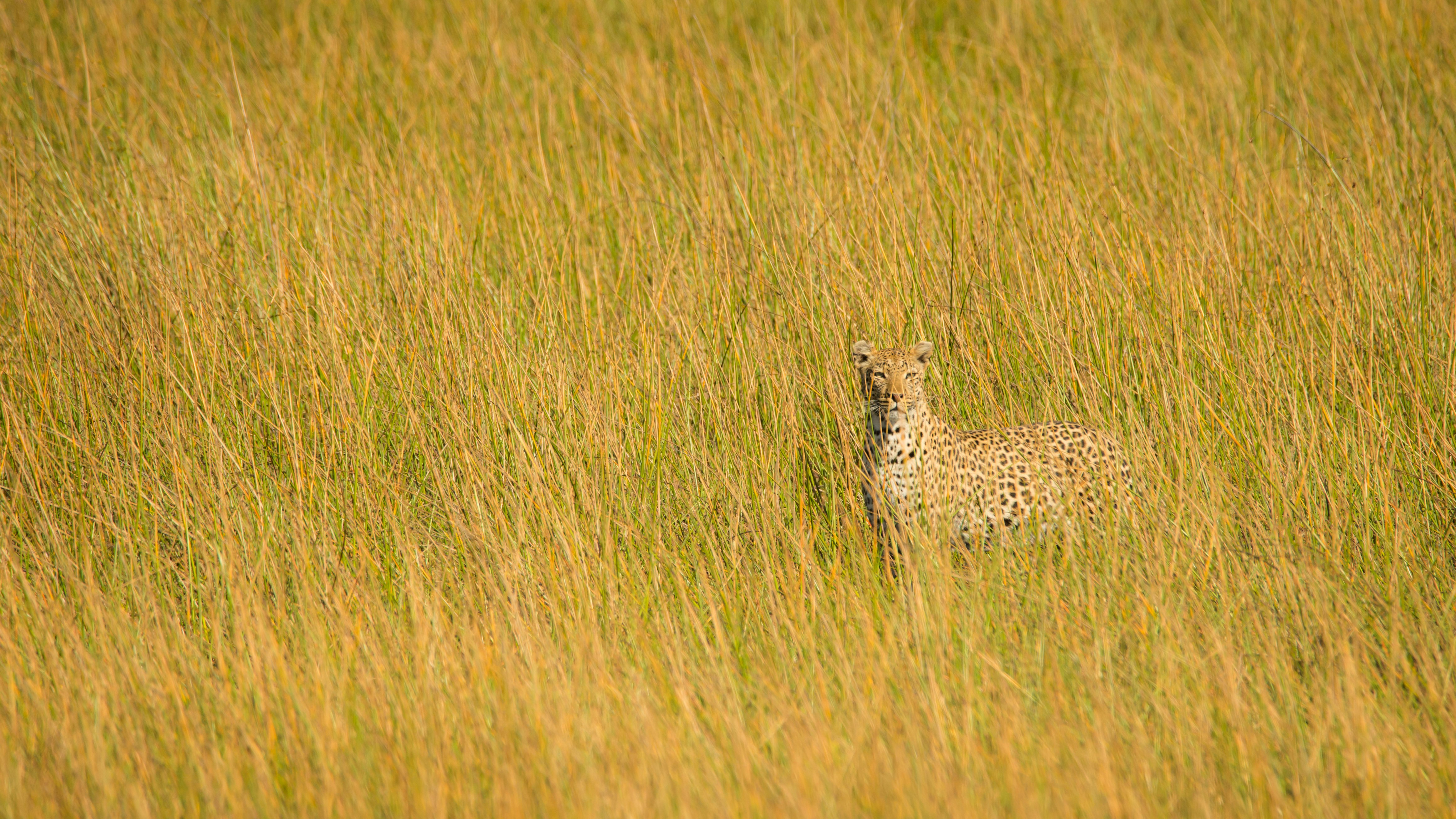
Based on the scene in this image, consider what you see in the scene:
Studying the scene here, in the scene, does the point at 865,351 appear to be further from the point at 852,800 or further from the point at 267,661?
the point at 267,661

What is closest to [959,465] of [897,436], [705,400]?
[897,436]

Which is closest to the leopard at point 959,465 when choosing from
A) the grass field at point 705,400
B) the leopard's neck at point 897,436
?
the leopard's neck at point 897,436

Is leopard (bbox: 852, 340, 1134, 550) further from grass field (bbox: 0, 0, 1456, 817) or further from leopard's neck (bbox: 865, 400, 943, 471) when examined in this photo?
grass field (bbox: 0, 0, 1456, 817)

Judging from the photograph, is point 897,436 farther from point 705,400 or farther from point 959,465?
point 705,400

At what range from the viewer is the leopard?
12.8ft

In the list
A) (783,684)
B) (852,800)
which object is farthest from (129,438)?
(852,800)

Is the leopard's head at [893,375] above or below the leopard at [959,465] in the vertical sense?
above

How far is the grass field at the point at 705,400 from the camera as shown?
2672 mm

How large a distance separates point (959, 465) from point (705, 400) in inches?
39.3

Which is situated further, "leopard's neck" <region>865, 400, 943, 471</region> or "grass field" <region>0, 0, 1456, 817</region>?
"leopard's neck" <region>865, 400, 943, 471</region>

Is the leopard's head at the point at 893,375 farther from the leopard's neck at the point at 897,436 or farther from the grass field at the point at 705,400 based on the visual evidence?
the grass field at the point at 705,400

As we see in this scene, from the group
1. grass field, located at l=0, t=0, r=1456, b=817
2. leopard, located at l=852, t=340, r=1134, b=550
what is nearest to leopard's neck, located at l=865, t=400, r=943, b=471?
leopard, located at l=852, t=340, r=1134, b=550

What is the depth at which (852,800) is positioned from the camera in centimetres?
244

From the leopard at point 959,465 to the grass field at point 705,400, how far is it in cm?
13
